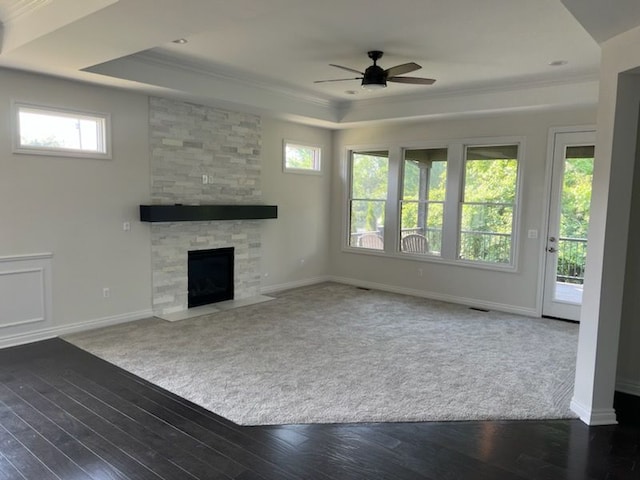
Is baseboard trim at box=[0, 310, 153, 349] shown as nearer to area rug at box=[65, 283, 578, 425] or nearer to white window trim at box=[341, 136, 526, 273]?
area rug at box=[65, 283, 578, 425]

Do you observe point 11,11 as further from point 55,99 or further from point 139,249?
point 139,249

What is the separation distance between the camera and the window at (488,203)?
614 centimetres

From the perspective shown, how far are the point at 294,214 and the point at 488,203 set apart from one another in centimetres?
300

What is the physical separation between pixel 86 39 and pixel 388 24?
234 centimetres

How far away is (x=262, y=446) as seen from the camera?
109 inches

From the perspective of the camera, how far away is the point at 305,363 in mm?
4098

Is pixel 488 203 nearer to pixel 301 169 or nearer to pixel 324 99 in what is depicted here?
pixel 324 99

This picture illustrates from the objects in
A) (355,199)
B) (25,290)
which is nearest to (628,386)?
(355,199)

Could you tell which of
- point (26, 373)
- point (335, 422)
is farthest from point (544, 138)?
point (26, 373)

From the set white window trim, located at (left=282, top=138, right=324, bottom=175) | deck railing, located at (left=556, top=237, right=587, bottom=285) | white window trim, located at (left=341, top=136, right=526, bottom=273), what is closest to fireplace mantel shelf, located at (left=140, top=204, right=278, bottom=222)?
white window trim, located at (left=282, top=138, right=324, bottom=175)

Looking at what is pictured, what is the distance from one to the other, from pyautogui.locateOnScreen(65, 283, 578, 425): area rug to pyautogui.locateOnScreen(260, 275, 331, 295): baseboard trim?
0.90 meters

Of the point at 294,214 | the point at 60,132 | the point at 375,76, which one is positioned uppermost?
the point at 375,76

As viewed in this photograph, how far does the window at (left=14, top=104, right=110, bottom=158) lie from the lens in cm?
440

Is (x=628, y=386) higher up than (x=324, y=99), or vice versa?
(x=324, y=99)
